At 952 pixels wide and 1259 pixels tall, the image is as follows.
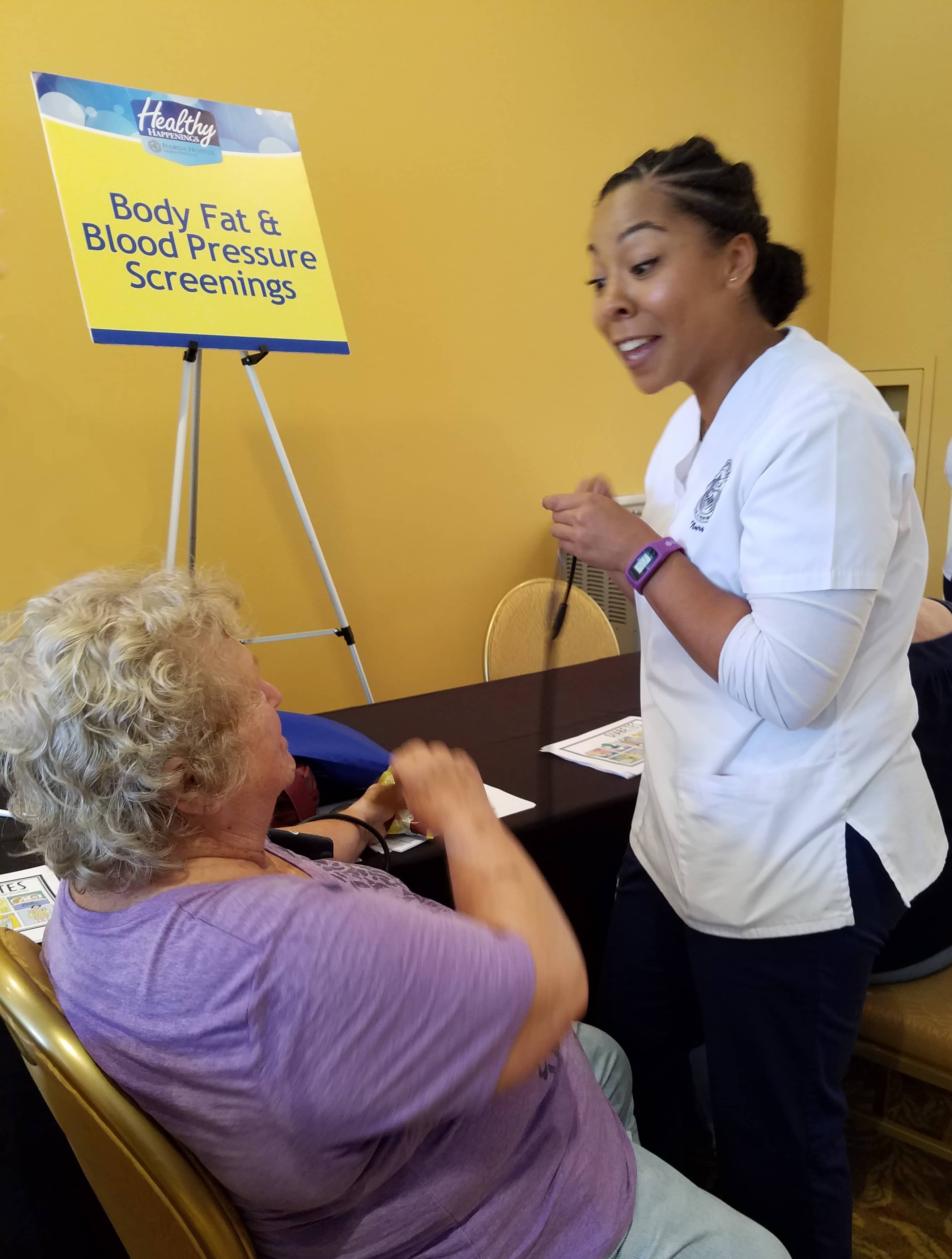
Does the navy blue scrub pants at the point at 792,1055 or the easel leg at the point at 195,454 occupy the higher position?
the easel leg at the point at 195,454

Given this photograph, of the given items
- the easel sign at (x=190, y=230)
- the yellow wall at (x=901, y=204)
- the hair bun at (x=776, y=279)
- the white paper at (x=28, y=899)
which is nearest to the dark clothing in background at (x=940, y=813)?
the hair bun at (x=776, y=279)

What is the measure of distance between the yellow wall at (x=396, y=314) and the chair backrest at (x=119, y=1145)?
6.55 feet

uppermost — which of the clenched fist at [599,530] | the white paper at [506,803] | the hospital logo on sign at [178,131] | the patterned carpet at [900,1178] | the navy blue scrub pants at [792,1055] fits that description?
the hospital logo on sign at [178,131]

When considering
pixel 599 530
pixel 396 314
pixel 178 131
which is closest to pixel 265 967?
pixel 599 530

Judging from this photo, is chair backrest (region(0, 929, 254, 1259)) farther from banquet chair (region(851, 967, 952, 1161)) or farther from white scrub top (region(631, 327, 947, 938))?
banquet chair (region(851, 967, 952, 1161))

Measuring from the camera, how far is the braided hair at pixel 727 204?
1.05 m

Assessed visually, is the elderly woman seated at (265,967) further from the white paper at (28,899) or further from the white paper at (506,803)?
the white paper at (506,803)

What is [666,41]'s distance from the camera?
354 cm

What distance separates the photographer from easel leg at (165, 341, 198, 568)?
219cm

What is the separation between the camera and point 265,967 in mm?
622

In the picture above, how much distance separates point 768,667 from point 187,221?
192 centimetres

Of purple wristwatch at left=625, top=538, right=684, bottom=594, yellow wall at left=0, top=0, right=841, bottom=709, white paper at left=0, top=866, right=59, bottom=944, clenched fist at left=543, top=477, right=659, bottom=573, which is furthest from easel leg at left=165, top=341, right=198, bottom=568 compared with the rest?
purple wristwatch at left=625, top=538, right=684, bottom=594

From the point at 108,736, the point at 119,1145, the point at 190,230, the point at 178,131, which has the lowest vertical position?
the point at 119,1145

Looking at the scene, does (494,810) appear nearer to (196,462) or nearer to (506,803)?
(506,803)
